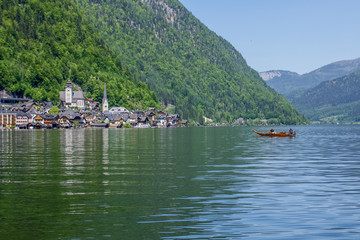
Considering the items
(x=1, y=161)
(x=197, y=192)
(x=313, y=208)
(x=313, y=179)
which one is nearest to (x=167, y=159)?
(x=1, y=161)

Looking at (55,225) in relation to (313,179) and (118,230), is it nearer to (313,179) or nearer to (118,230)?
(118,230)

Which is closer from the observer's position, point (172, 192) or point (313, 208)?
point (313, 208)

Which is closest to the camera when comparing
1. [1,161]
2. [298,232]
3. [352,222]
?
[298,232]

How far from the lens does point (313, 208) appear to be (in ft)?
98.2

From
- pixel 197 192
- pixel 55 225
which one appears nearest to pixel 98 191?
pixel 197 192

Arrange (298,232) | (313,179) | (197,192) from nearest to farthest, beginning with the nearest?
(298,232) < (197,192) < (313,179)

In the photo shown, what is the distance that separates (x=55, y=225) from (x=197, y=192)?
12.2m

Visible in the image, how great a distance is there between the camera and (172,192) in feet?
116

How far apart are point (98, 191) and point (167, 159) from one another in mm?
26927

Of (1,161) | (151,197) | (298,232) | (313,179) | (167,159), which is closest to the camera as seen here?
(298,232)

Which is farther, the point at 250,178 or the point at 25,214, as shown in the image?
the point at 250,178

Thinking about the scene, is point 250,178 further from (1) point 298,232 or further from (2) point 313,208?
(1) point 298,232

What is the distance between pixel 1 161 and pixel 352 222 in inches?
1683

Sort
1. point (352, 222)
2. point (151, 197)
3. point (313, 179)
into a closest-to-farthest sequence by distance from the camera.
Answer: point (352, 222)
point (151, 197)
point (313, 179)
